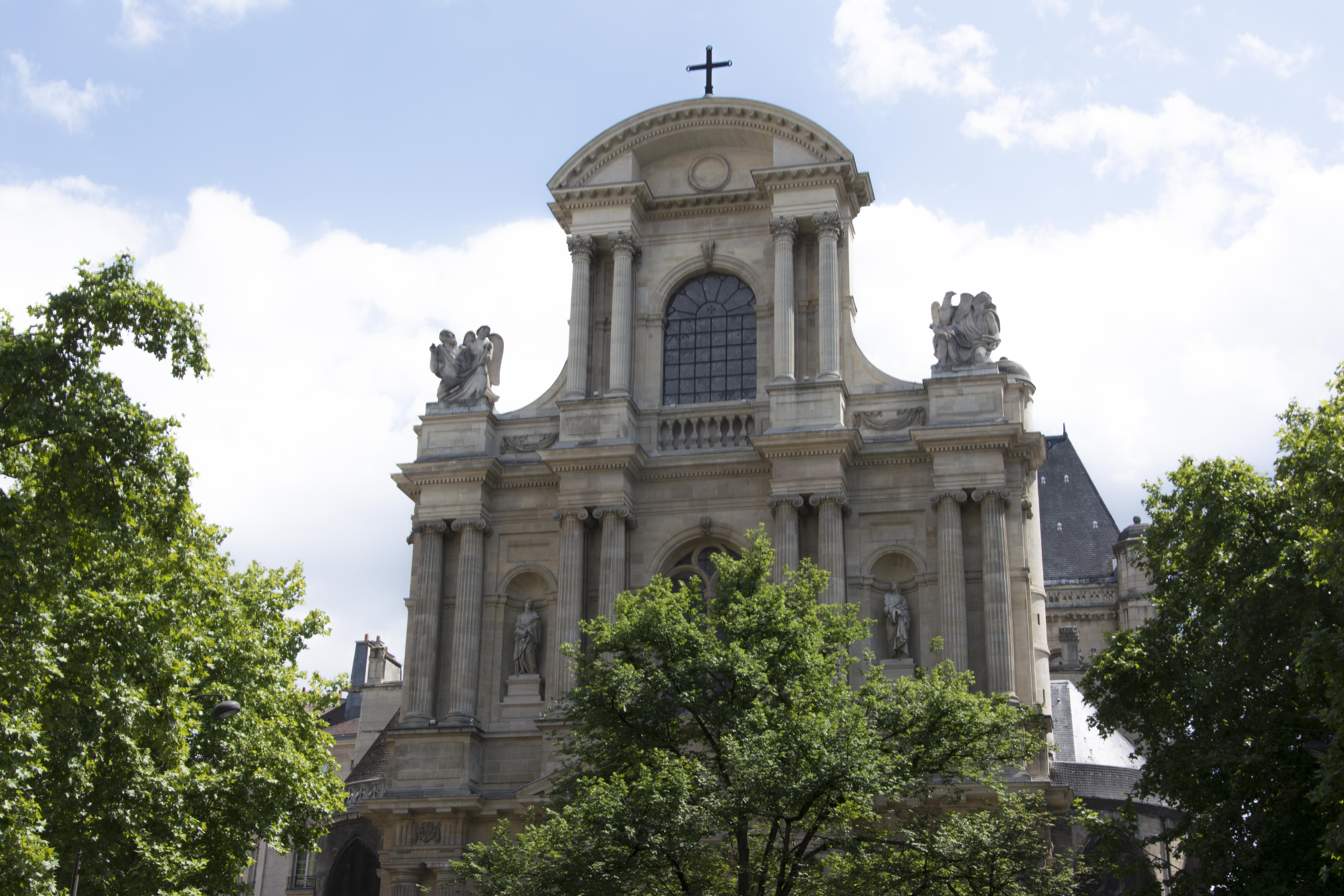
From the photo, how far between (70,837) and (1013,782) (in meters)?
16.0

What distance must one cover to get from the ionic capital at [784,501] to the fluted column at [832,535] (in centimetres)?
22

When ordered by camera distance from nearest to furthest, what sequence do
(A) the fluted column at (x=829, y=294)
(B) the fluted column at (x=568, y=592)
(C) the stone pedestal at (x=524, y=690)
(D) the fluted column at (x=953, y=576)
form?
(D) the fluted column at (x=953, y=576) → (B) the fluted column at (x=568, y=592) → (C) the stone pedestal at (x=524, y=690) → (A) the fluted column at (x=829, y=294)

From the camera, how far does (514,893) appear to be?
2331cm

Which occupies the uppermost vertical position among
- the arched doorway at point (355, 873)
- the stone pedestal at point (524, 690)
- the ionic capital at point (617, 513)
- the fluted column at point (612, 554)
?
the ionic capital at point (617, 513)

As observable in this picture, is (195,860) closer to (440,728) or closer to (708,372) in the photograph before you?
(440,728)

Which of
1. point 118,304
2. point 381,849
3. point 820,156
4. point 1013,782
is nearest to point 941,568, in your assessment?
point 1013,782

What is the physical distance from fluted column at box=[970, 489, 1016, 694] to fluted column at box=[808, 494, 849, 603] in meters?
2.67

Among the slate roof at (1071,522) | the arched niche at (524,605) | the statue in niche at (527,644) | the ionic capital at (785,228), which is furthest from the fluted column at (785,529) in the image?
the slate roof at (1071,522)

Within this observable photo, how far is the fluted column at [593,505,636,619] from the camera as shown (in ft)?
106

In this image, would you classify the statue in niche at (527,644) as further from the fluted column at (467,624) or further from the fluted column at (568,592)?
the fluted column at (467,624)

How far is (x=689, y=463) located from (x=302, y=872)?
23.6 m

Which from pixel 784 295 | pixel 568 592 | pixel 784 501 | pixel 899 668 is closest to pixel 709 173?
pixel 784 295

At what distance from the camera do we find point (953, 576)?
102 ft

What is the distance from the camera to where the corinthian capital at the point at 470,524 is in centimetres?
3353
